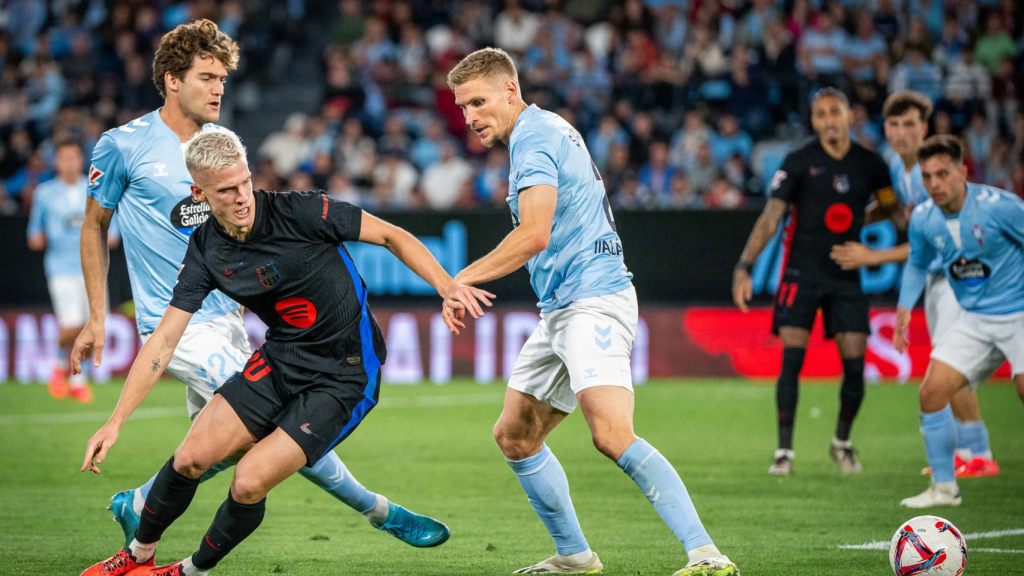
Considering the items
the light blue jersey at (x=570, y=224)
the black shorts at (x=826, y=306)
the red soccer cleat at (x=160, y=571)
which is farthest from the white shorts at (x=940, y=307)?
the red soccer cleat at (x=160, y=571)

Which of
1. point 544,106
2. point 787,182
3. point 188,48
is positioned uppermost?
point 544,106

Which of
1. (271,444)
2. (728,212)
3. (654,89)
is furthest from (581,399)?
(654,89)

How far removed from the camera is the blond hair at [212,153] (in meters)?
4.55

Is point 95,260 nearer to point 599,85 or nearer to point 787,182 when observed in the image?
point 787,182

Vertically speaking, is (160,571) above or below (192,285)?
below

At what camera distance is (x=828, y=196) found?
8430 mm

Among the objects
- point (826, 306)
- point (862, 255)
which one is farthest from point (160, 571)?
point (826, 306)

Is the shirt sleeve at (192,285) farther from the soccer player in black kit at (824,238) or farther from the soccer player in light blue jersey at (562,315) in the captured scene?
the soccer player in black kit at (824,238)

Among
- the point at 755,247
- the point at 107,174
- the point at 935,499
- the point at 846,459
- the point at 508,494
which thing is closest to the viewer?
the point at 107,174

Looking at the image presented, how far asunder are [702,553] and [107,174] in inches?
130

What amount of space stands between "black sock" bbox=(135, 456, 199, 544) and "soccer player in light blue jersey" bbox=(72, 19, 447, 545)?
0.75 meters

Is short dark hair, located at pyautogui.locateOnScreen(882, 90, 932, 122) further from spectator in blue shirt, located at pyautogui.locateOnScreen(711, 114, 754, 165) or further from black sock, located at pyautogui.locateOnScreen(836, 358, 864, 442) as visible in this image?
spectator in blue shirt, located at pyautogui.locateOnScreen(711, 114, 754, 165)

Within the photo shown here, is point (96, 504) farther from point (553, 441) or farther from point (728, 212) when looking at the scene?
point (728, 212)

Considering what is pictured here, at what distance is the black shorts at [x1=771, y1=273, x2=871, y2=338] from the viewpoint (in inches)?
328
